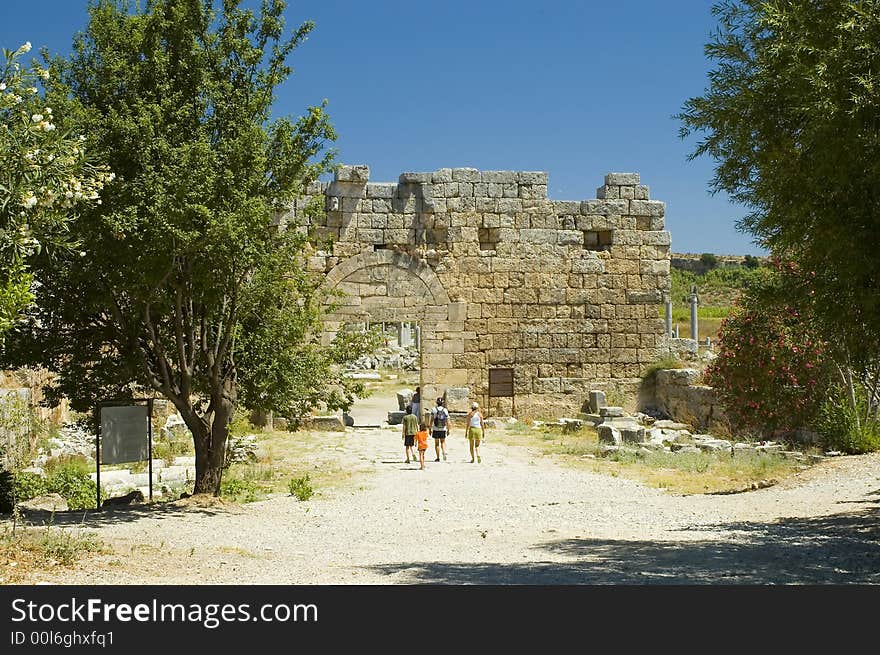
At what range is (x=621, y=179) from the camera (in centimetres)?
2169

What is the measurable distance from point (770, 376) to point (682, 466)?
3042 millimetres

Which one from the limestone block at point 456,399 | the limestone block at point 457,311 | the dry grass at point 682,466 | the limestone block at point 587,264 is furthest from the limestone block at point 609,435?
the limestone block at point 587,264

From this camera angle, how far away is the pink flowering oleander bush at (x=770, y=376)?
16.1m

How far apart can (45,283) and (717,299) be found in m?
66.2

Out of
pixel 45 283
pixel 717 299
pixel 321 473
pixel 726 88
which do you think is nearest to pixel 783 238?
pixel 726 88

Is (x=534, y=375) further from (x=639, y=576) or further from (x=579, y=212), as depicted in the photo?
(x=639, y=576)

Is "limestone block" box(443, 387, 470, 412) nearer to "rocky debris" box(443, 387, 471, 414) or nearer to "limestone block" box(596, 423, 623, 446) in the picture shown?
"rocky debris" box(443, 387, 471, 414)

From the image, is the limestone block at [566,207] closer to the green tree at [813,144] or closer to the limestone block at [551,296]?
the limestone block at [551,296]

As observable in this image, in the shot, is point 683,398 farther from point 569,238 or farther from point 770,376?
point 569,238

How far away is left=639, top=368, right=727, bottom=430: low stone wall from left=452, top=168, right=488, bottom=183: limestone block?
650 centimetres

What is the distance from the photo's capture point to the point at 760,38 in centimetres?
775

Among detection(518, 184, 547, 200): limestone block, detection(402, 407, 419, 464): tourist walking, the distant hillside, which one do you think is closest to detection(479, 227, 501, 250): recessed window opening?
detection(518, 184, 547, 200): limestone block

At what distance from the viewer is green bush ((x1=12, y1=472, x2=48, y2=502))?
1136 cm

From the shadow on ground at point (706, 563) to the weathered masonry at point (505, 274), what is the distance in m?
11.8
